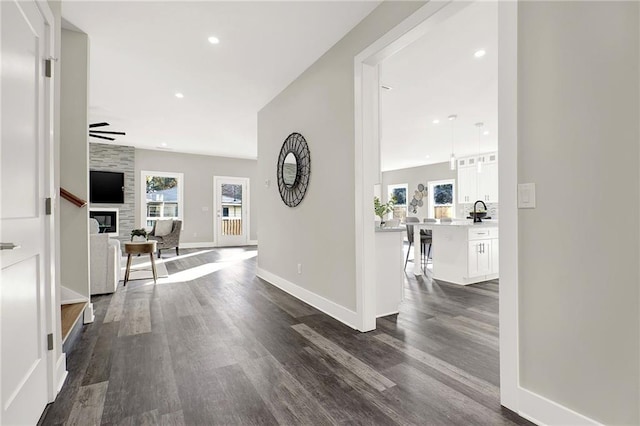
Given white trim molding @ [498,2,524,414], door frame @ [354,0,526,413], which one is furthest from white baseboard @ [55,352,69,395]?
white trim molding @ [498,2,524,414]

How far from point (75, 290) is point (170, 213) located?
19.7 feet

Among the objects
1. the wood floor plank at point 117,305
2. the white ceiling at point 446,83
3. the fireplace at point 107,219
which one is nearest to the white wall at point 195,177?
the fireplace at point 107,219

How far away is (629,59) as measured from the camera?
116cm

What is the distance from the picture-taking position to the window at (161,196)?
8195 millimetres

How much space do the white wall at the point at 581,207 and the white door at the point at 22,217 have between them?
7.39 ft

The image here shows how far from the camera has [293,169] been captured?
3.82m

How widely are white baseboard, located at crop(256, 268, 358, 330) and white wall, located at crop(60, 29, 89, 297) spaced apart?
2094 mm

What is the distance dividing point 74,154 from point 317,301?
2792mm

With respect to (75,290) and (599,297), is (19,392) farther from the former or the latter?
(599,297)

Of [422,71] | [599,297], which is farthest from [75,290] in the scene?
[422,71]

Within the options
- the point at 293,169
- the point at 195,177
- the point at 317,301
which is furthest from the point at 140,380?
the point at 195,177

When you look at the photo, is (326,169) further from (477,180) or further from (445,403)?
(477,180)

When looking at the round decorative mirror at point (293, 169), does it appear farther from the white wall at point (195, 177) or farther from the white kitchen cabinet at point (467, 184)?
the white kitchen cabinet at point (467, 184)

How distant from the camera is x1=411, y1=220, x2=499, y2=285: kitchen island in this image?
424cm
